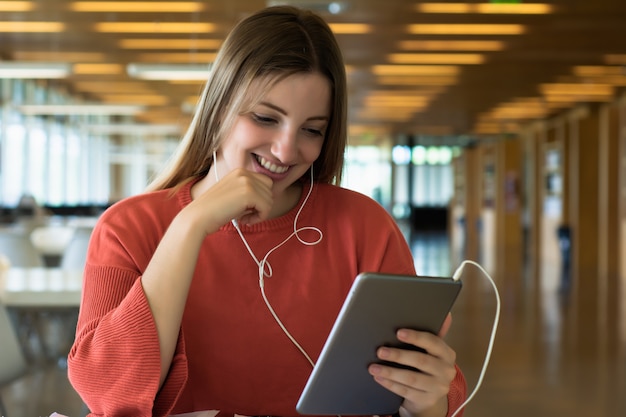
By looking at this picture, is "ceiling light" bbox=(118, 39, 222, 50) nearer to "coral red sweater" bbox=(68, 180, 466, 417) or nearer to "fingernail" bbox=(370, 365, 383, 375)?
"coral red sweater" bbox=(68, 180, 466, 417)

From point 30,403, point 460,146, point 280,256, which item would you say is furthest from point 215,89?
point 460,146

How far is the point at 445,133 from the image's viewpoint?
23.8 metres

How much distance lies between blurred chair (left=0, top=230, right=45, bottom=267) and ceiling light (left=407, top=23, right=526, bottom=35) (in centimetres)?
537

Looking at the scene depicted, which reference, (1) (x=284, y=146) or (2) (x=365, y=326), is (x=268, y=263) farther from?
(2) (x=365, y=326)

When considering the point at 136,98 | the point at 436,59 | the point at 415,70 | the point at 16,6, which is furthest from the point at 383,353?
the point at 136,98

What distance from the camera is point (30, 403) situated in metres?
4.46

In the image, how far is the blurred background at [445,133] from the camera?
5.13 meters

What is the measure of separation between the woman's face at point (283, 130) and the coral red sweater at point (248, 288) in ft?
0.35

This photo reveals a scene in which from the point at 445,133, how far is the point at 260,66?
2288cm

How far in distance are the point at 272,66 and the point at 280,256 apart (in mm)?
311

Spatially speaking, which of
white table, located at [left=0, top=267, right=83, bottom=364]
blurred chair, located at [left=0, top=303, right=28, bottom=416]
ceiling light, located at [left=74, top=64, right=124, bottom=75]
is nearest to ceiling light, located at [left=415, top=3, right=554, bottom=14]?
white table, located at [left=0, top=267, right=83, bottom=364]

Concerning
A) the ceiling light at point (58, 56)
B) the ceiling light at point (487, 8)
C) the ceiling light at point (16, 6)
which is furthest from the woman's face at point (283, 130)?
the ceiling light at point (58, 56)

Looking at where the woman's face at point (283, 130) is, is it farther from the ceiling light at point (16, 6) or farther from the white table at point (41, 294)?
the ceiling light at point (16, 6)

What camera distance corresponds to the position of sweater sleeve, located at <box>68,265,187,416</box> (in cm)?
111
